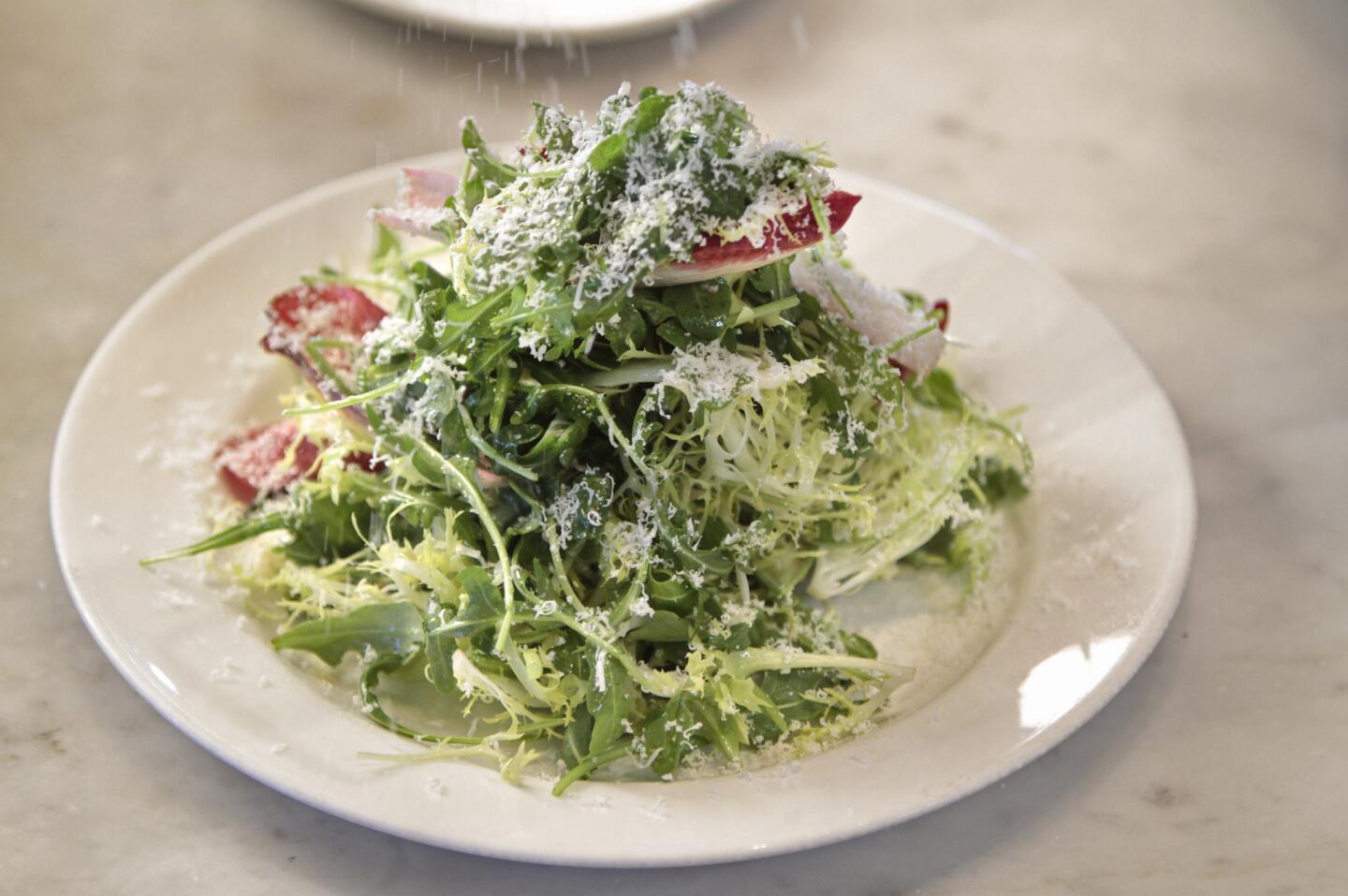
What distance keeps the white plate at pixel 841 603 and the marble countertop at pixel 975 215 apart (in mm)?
123

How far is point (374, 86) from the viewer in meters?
2.87

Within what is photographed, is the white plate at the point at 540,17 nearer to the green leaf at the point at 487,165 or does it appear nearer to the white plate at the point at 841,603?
the white plate at the point at 841,603

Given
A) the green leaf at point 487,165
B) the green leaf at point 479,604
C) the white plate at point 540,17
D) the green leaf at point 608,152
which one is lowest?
the green leaf at point 479,604

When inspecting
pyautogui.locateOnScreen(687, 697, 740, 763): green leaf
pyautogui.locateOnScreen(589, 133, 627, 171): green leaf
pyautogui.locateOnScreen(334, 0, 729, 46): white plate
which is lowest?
pyautogui.locateOnScreen(687, 697, 740, 763): green leaf

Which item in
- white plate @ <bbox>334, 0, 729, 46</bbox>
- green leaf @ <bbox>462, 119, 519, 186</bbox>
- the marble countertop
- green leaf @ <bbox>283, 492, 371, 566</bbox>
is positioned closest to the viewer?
the marble countertop

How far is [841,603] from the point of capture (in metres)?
1.62

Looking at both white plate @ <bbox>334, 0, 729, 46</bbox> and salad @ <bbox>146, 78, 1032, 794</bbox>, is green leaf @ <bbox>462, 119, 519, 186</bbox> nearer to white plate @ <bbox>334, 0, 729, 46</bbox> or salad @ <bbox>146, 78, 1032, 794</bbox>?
salad @ <bbox>146, 78, 1032, 794</bbox>

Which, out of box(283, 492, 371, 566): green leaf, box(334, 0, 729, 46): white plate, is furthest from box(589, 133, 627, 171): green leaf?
box(334, 0, 729, 46): white plate

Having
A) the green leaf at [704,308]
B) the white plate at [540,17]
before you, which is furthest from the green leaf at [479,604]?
the white plate at [540,17]

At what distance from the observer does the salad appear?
129 centimetres

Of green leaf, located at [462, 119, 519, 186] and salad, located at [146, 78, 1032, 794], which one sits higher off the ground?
green leaf, located at [462, 119, 519, 186]

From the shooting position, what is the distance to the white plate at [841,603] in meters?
1.21

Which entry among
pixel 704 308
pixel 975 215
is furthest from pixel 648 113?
pixel 975 215

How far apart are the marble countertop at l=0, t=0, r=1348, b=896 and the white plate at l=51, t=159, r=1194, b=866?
0.12m
